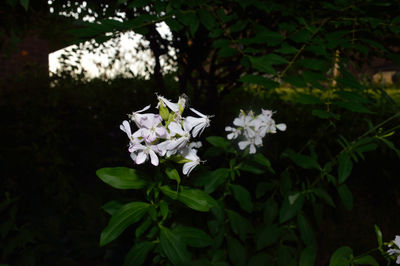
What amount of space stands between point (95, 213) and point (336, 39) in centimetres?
193

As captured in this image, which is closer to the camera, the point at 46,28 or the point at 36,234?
the point at 36,234

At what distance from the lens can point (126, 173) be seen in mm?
1182

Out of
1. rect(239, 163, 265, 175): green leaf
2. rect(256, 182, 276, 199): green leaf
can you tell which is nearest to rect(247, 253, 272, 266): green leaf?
rect(256, 182, 276, 199): green leaf

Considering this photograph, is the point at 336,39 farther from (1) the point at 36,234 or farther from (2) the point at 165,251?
(1) the point at 36,234

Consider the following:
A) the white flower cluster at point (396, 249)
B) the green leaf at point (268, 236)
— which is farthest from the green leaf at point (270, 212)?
the white flower cluster at point (396, 249)

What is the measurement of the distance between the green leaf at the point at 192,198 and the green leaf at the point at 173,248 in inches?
7.8

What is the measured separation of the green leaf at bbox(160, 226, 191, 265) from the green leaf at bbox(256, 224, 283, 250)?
2.81ft

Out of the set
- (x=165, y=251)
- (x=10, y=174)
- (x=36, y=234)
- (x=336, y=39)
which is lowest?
(x=36, y=234)

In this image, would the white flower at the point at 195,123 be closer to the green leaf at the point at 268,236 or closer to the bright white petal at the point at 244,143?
the bright white petal at the point at 244,143

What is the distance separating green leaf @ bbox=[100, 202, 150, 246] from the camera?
1.14 m

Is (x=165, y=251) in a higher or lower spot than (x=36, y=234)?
higher

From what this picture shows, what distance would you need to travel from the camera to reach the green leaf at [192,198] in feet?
3.82

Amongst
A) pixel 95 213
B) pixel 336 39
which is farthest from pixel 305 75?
pixel 95 213

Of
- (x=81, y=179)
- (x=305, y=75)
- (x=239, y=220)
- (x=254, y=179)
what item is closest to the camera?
(x=305, y=75)
